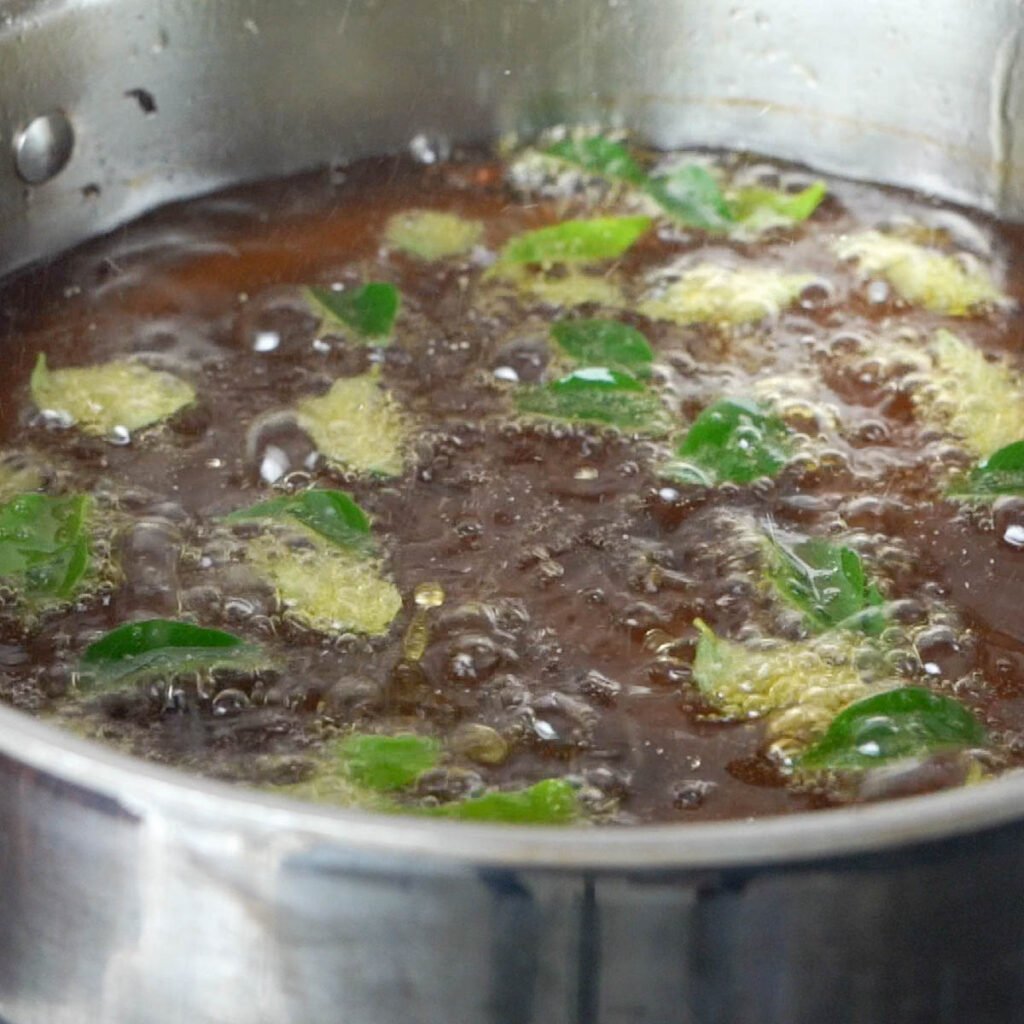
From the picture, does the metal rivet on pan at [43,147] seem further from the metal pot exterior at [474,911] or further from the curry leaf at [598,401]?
the metal pot exterior at [474,911]

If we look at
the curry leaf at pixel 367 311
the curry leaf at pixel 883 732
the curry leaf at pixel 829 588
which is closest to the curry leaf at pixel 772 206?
the curry leaf at pixel 367 311

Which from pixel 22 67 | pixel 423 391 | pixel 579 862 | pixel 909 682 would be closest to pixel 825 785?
pixel 909 682

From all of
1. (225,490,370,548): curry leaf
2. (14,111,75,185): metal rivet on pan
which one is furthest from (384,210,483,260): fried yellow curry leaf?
(225,490,370,548): curry leaf

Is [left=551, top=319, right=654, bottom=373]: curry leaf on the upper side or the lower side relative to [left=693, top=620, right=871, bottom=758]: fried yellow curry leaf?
upper

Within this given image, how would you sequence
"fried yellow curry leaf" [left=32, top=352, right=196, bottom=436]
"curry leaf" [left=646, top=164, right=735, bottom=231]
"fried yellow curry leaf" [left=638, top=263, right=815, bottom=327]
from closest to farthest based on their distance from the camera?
"fried yellow curry leaf" [left=32, top=352, right=196, bottom=436] < "fried yellow curry leaf" [left=638, top=263, right=815, bottom=327] < "curry leaf" [left=646, top=164, right=735, bottom=231]

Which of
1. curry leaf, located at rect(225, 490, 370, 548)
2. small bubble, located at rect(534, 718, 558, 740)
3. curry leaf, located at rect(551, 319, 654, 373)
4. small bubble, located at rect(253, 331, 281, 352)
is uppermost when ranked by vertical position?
curry leaf, located at rect(551, 319, 654, 373)

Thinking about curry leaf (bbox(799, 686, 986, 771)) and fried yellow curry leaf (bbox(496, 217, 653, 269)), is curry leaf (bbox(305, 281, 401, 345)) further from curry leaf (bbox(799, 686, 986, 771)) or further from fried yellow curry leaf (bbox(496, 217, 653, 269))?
curry leaf (bbox(799, 686, 986, 771))

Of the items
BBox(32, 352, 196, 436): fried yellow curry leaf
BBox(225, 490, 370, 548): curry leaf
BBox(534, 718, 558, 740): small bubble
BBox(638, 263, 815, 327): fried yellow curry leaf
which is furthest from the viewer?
BBox(638, 263, 815, 327): fried yellow curry leaf

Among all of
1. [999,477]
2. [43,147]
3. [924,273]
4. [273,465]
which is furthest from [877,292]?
[43,147]
